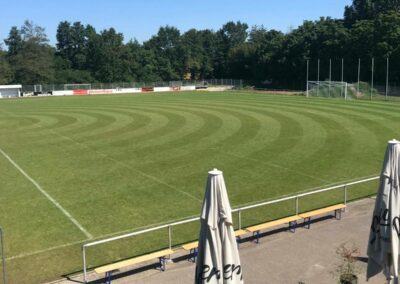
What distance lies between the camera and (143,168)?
860 inches

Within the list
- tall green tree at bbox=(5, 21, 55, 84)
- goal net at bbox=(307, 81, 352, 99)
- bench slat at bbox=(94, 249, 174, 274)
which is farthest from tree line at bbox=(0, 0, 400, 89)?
bench slat at bbox=(94, 249, 174, 274)

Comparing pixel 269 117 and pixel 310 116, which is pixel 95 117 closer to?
pixel 269 117

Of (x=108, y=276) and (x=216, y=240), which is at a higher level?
(x=216, y=240)

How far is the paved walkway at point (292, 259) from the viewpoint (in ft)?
34.7

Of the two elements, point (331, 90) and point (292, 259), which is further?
point (331, 90)

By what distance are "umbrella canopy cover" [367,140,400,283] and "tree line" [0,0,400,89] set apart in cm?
7371

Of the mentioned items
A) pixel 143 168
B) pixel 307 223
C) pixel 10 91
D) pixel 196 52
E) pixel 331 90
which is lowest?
pixel 307 223

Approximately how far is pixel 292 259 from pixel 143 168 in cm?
1162

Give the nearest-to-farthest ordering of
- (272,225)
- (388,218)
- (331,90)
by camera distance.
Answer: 1. (388,218)
2. (272,225)
3. (331,90)

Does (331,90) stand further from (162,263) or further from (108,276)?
(108,276)

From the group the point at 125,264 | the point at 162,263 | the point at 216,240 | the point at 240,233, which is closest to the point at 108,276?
the point at 125,264

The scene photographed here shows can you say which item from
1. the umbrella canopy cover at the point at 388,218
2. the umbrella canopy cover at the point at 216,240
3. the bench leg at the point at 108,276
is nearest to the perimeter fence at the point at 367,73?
the umbrella canopy cover at the point at 388,218

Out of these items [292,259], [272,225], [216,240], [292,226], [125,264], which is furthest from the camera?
[292,226]

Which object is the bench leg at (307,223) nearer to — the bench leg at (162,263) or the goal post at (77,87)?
the bench leg at (162,263)
